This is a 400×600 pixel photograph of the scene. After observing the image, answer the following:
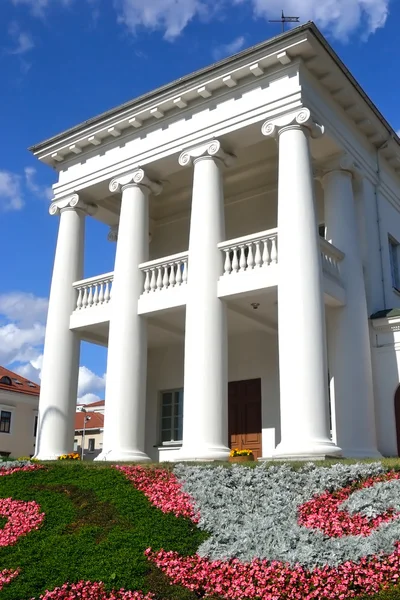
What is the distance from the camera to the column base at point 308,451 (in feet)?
43.3

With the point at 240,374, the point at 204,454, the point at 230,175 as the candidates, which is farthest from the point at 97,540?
the point at 230,175

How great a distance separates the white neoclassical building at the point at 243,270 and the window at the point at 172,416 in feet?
0.21

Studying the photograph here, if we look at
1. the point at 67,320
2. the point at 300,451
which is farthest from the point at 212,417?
the point at 67,320

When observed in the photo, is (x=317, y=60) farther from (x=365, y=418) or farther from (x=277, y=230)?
(x=365, y=418)

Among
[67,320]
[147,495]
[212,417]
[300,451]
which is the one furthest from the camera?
[67,320]

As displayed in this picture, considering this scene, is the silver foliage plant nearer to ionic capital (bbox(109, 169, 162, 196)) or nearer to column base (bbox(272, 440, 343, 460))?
column base (bbox(272, 440, 343, 460))

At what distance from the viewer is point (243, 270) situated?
1623 cm

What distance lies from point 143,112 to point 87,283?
17.7 ft

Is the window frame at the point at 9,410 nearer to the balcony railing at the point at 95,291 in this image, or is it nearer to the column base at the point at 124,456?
the balcony railing at the point at 95,291

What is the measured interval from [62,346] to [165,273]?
13.5ft

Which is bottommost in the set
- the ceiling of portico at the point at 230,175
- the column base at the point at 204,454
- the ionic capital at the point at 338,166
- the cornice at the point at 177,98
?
the column base at the point at 204,454

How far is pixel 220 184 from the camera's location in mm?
17188

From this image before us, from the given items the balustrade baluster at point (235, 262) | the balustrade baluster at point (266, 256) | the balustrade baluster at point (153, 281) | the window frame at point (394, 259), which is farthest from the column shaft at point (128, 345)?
the window frame at point (394, 259)

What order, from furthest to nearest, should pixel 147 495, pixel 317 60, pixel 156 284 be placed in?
pixel 156 284, pixel 317 60, pixel 147 495
